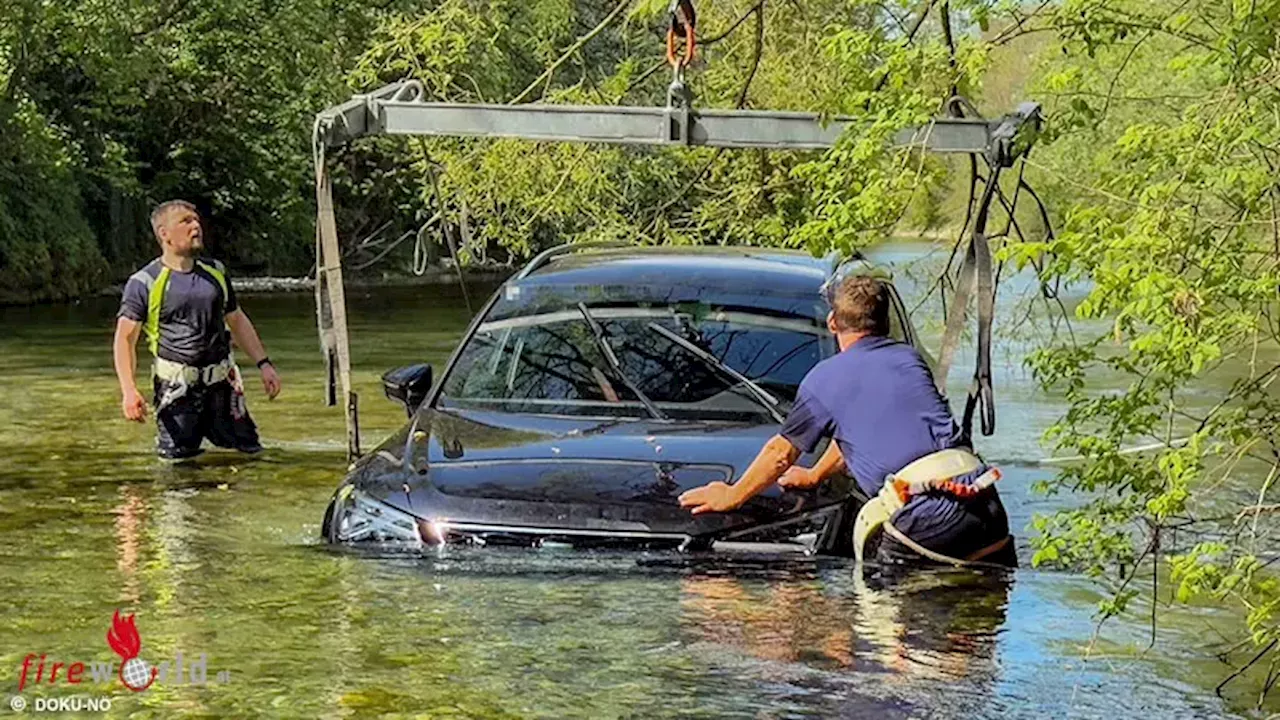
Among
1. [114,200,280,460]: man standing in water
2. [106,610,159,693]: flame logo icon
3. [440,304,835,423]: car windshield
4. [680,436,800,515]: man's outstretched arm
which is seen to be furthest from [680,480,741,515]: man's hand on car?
[114,200,280,460]: man standing in water

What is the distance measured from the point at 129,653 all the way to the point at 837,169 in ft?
10.3

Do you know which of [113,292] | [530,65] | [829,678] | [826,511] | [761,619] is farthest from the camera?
[113,292]

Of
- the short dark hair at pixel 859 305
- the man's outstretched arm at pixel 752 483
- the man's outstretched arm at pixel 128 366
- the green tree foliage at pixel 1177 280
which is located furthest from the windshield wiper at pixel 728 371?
the man's outstretched arm at pixel 128 366

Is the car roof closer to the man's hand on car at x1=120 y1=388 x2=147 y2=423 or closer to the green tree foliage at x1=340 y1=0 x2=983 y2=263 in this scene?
the green tree foliage at x1=340 y1=0 x2=983 y2=263

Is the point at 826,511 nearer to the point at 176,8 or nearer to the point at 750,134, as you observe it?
the point at 750,134

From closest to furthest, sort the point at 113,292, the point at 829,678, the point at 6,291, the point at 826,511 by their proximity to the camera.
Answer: the point at 829,678, the point at 826,511, the point at 6,291, the point at 113,292

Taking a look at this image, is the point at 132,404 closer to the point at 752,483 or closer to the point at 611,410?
the point at 611,410

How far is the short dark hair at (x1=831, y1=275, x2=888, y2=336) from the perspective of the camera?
7.43 m

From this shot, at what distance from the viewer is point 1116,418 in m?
6.51

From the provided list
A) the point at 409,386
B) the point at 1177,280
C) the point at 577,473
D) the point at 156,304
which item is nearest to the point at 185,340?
the point at 156,304

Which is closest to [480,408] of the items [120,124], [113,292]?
[113,292]

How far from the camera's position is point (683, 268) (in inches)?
380

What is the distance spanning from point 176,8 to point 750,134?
103ft

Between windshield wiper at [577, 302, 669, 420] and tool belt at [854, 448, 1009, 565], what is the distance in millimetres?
1396
